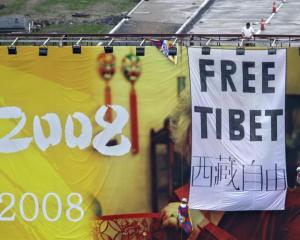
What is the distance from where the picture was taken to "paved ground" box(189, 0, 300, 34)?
3509cm

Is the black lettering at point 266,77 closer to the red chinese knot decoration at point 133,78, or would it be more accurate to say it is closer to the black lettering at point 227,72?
the black lettering at point 227,72

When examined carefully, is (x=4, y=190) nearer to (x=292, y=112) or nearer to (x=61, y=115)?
(x=61, y=115)

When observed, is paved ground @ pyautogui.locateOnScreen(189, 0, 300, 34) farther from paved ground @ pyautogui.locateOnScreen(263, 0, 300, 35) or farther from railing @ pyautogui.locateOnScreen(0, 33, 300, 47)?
railing @ pyautogui.locateOnScreen(0, 33, 300, 47)

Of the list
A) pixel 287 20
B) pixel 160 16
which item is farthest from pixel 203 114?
pixel 160 16

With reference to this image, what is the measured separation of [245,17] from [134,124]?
17.5 meters

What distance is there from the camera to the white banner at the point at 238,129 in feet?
65.8

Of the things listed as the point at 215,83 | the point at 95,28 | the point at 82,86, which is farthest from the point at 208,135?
the point at 95,28

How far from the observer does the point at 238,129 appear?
20203mm

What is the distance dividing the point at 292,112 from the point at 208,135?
1695mm

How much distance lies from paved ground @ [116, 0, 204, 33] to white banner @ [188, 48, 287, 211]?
15.5 m

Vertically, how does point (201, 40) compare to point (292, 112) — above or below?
A: above

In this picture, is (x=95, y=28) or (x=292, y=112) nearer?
(x=292, y=112)

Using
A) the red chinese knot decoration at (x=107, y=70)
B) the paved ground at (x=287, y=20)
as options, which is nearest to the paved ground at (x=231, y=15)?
the paved ground at (x=287, y=20)

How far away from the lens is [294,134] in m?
20.2
